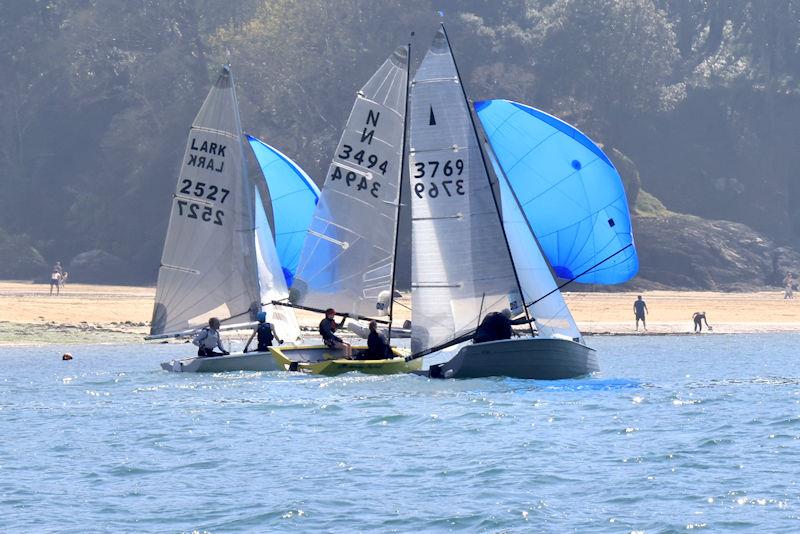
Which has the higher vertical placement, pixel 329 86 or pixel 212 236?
pixel 329 86

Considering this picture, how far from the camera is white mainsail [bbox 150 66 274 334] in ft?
107

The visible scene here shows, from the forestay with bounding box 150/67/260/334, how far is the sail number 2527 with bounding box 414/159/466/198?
6354 mm

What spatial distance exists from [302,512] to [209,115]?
17640 millimetres

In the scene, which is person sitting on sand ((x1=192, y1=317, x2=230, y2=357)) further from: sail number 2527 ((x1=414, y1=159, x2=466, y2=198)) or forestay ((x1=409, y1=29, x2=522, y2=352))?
sail number 2527 ((x1=414, y1=159, x2=466, y2=198))

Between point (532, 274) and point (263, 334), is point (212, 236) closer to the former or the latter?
point (263, 334)

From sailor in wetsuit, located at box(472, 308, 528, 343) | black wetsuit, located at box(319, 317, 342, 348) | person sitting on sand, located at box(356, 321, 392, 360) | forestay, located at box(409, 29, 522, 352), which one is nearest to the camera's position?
sailor in wetsuit, located at box(472, 308, 528, 343)

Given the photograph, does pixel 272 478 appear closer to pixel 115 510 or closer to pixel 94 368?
pixel 115 510

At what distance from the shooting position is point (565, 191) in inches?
1068

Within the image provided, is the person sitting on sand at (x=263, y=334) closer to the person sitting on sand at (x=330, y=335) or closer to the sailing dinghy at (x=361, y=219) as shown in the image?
the sailing dinghy at (x=361, y=219)

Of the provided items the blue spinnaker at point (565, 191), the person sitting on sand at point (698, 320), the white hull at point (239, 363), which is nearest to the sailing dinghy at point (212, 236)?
the white hull at point (239, 363)

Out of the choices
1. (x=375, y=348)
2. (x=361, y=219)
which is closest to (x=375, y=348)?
Answer: (x=375, y=348)

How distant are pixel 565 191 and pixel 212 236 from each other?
29.6 feet

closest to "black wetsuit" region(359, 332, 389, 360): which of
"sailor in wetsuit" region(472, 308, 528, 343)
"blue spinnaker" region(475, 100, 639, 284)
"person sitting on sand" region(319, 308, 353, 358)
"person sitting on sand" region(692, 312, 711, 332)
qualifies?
"person sitting on sand" region(319, 308, 353, 358)

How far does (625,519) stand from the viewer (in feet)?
51.3
